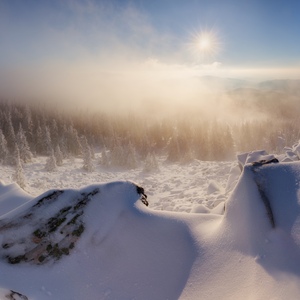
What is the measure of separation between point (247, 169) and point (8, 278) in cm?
741

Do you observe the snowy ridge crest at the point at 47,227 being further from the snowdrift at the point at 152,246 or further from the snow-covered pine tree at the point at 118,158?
the snow-covered pine tree at the point at 118,158

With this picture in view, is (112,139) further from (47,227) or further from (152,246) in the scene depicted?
(152,246)

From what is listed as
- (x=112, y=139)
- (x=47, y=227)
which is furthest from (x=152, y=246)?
(x=112, y=139)

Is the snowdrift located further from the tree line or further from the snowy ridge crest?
→ the tree line

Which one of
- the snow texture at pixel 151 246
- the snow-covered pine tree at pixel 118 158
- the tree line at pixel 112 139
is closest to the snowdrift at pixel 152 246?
the snow texture at pixel 151 246

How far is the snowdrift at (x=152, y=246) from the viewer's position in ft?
20.2

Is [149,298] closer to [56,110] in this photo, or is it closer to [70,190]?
[70,190]

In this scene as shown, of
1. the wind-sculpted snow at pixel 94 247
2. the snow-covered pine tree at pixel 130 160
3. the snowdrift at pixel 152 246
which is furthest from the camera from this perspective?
the snow-covered pine tree at pixel 130 160

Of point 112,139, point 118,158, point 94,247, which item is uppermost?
point 94,247

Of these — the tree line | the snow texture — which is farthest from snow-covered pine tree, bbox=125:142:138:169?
the snow texture

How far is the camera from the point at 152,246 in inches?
295

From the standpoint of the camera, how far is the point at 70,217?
831 cm

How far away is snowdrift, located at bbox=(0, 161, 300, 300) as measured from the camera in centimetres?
615

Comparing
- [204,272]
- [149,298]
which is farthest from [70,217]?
[204,272]
